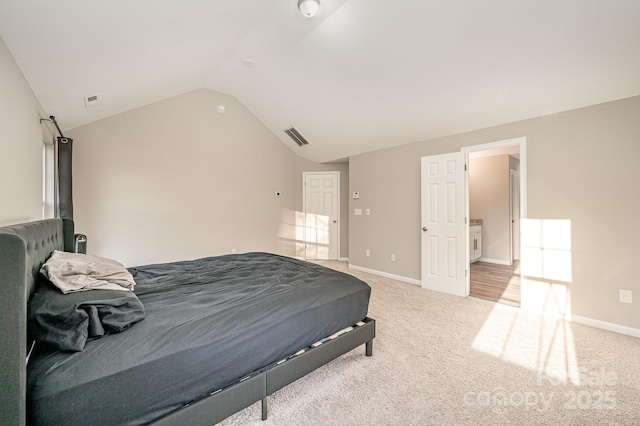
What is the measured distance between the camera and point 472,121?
357 cm

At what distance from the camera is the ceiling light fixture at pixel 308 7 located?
2.45 metres

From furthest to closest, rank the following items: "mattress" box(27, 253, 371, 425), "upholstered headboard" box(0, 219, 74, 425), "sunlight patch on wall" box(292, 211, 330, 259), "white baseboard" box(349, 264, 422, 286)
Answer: "sunlight patch on wall" box(292, 211, 330, 259)
"white baseboard" box(349, 264, 422, 286)
"mattress" box(27, 253, 371, 425)
"upholstered headboard" box(0, 219, 74, 425)

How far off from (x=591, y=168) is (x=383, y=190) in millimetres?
2641

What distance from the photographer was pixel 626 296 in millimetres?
2670

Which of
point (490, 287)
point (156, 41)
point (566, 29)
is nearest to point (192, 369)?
point (156, 41)

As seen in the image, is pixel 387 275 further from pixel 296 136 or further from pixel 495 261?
pixel 296 136

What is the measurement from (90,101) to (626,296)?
5.87m

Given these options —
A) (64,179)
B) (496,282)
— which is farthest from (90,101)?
(496,282)

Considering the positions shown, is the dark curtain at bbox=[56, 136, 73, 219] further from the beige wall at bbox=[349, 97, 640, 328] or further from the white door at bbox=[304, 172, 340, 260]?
the beige wall at bbox=[349, 97, 640, 328]

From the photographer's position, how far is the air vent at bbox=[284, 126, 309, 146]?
17.4 ft

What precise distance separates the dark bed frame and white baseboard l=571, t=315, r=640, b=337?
2.42 meters

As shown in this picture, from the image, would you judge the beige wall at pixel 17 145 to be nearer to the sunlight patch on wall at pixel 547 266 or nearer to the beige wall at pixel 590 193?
the beige wall at pixel 590 193

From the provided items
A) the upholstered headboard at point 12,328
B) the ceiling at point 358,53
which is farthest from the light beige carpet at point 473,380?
the ceiling at point 358,53

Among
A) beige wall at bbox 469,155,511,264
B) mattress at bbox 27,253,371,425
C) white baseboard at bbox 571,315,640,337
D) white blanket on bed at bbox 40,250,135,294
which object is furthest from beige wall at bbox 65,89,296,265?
white baseboard at bbox 571,315,640,337
